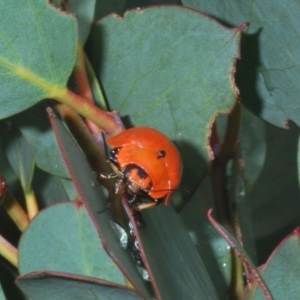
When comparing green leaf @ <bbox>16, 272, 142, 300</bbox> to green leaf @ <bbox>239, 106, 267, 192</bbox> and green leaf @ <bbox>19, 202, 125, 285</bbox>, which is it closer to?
green leaf @ <bbox>19, 202, 125, 285</bbox>

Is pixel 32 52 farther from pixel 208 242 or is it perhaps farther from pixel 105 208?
pixel 208 242

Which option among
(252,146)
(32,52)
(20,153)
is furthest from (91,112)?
(252,146)

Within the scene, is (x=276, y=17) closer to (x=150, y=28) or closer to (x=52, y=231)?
(x=150, y=28)

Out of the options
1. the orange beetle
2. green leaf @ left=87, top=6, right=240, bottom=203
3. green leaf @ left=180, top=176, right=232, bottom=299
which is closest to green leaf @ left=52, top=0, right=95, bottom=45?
green leaf @ left=87, top=6, right=240, bottom=203

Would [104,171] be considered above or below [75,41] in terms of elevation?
below

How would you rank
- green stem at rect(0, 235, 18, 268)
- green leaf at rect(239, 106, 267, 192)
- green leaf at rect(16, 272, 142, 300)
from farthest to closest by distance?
green leaf at rect(239, 106, 267, 192)
green stem at rect(0, 235, 18, 268)
green leaf at rect(16, 272, 142, 300)

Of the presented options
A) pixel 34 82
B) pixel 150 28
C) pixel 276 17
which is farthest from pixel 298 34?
pixel 34 82

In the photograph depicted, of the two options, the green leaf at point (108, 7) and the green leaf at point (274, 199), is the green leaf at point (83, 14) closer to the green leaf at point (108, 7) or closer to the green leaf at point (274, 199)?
the green leaf at point (108, 7)
